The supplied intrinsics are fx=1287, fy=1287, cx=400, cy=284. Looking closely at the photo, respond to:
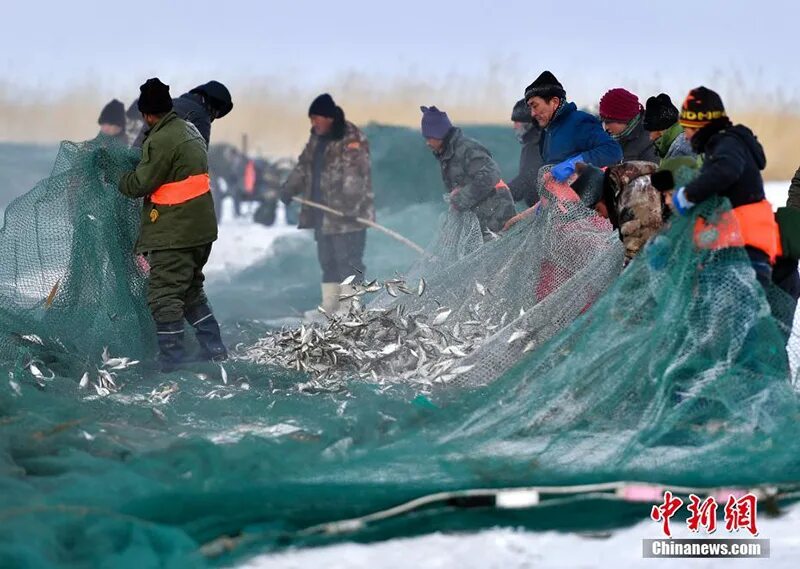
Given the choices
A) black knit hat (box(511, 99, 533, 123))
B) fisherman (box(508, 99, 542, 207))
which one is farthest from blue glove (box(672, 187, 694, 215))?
black knit hat (box(511, 99, 533, 123))

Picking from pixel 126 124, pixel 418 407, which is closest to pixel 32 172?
pixel 126 124

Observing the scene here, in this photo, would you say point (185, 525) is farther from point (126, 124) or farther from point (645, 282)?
point (126, 124)

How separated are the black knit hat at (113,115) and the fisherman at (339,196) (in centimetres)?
273

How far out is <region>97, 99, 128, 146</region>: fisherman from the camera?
12.0 metres

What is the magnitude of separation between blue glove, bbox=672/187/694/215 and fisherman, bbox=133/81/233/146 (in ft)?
10.3

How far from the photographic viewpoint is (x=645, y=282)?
5.11m

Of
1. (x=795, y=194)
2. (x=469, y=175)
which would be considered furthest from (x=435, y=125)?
(x=795, y=194)

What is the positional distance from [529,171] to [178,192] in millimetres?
2918

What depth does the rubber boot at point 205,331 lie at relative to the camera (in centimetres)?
693

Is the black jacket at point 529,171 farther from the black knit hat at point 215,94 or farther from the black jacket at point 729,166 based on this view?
the black jacket at point 729,166

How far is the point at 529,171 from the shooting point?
8.69 meters

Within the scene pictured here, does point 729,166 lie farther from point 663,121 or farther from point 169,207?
point 169,207

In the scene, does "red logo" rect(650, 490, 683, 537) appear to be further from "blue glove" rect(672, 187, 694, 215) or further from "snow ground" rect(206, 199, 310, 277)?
"snow ground" rect(206, 199, 310, 277)

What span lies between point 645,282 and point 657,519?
1092mm
